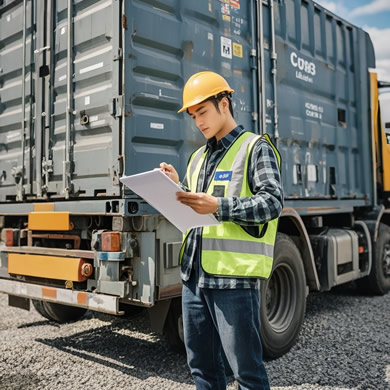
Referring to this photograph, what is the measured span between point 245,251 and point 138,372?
2.00m

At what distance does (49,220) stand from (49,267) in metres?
0.38

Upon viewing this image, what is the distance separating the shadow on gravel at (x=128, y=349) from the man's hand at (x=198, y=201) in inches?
76.9

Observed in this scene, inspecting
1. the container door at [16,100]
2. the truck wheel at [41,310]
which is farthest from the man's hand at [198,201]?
the truck wheel at [41,310]

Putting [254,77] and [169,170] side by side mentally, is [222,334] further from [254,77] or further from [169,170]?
[254,77]

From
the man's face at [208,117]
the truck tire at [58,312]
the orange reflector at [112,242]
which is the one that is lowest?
the truck tire at [58,312]

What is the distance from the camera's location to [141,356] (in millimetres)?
4043

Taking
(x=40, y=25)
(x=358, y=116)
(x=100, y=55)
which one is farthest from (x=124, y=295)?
(x=358, y=116)

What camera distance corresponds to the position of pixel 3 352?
4012mm

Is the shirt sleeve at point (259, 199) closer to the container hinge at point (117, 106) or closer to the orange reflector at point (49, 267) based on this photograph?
the container hinge at point (117, 106)

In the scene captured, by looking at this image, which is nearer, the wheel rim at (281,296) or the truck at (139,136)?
the truck at (139,136)

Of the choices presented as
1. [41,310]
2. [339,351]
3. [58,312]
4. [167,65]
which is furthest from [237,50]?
[41,310]

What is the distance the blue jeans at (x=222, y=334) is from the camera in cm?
207

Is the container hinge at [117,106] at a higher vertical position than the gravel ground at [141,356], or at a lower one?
higher

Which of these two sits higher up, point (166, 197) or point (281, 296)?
point (166, 197)
